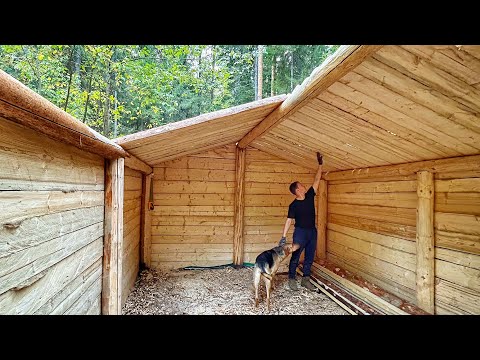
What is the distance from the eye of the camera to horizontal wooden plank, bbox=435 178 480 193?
10.2 ft

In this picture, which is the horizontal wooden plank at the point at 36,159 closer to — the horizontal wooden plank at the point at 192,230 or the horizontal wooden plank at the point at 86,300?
the horizontal wooden plank at the point at 86,300

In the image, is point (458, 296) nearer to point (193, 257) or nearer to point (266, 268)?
point (266, 268)

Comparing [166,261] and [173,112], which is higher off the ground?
[173,112]

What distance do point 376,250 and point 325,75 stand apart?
143 inches

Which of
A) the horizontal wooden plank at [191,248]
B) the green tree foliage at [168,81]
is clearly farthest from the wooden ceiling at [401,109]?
the green tree foliage at [168,81]

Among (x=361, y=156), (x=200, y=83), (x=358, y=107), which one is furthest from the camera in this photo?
(x=200, y=83)

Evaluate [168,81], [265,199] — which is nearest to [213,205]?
[265,199]

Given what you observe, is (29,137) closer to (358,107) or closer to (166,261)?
(358,107)

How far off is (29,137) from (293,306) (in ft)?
13.6

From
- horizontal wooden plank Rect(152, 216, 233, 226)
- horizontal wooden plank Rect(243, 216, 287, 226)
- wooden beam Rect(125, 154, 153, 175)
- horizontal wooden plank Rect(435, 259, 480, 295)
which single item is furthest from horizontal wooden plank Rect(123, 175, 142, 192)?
horizontal wooden plank Rect(435, 259, 480, 295)

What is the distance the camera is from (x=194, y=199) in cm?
611

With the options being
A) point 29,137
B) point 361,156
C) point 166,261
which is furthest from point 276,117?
point 166,261

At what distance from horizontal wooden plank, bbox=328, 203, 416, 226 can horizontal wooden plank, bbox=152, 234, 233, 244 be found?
2.47 metres

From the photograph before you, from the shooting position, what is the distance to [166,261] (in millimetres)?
6023
